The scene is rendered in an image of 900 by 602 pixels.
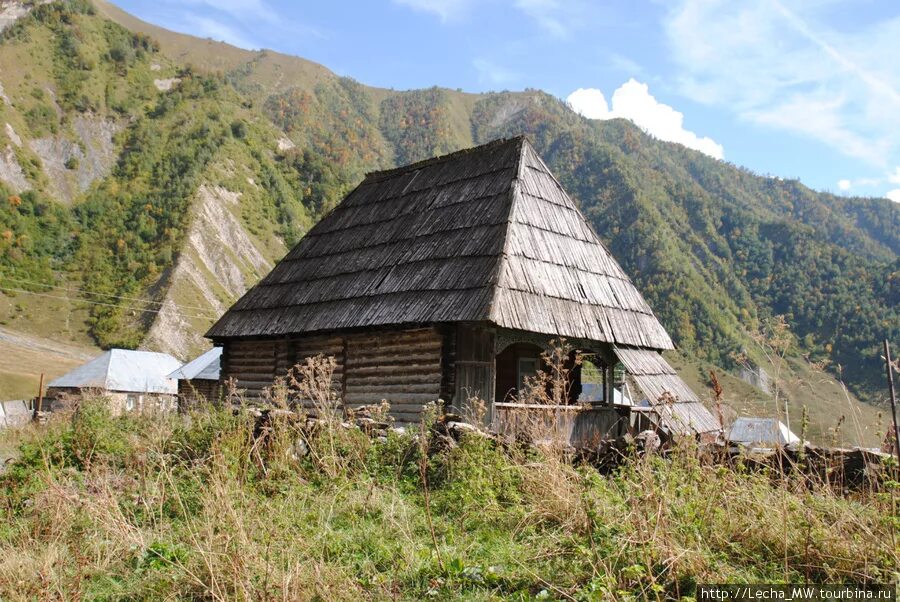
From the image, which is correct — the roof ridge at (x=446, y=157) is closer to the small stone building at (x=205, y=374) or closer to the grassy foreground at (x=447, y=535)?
the grassy foreground at (x=447, y=535)

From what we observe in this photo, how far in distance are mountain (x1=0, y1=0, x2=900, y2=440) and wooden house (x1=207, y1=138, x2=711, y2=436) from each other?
78.2 ft

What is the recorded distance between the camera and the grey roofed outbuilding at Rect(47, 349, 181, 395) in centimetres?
3419

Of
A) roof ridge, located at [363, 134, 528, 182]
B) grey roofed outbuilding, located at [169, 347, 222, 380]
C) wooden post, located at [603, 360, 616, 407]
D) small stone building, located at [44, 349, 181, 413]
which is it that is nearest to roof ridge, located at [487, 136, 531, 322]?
Answer: roof ridge, located at [363, 134, 528, 182]

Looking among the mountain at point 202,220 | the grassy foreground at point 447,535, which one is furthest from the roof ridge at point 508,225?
the mountain at point 202,220

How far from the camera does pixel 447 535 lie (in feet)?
17.2

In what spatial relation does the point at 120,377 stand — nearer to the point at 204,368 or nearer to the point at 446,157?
the point at 204,368

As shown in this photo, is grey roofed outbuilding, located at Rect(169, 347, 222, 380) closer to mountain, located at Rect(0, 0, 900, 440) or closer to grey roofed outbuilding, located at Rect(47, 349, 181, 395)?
grey roofed outbuilding, located at Rect(47, 349, 181, 395)

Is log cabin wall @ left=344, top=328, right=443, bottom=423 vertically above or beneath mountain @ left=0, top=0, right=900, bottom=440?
beneath

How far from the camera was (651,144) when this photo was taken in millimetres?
173375

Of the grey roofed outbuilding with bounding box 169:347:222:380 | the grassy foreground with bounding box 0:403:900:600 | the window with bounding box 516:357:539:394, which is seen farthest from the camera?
the grey roofed outbuilding with bounding box 169:347:222:380

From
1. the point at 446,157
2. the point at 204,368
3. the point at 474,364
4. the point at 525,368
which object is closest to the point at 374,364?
the point at 474,364

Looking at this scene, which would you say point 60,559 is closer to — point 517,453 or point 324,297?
point 517,453

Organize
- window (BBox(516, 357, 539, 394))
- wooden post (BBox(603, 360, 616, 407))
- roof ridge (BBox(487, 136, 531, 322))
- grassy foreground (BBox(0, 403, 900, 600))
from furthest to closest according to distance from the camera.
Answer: window (BBox(516, 357, 539, 394)) < wooden post (BBox(603, 360, 616, 407)) < roof ridge (BBox(487, 136, 531, 322)) < grassy foreground (BBox(0, 403, 900, 600))

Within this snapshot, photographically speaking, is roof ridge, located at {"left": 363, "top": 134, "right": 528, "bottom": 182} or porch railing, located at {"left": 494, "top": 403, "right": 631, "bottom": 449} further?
roof ridge, located at {"left": 363, "top": 134, "right": 528, "bottom": 182}
